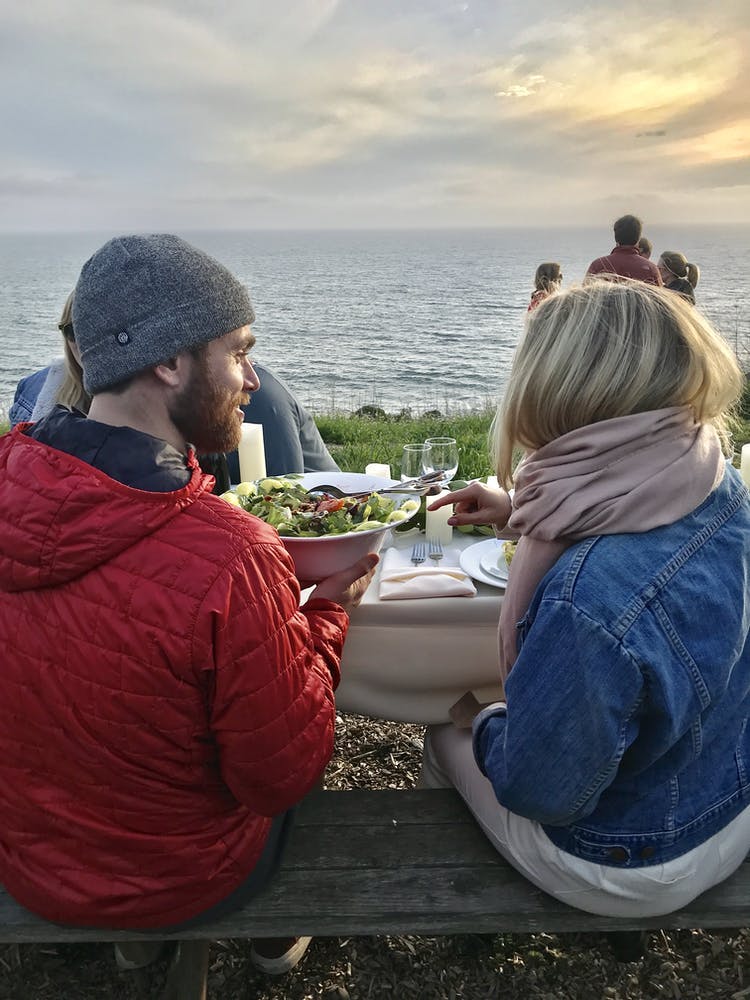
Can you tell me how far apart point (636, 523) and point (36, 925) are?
5.53 feet

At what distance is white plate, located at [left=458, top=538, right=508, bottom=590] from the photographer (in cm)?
231

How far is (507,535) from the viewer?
2.57 m

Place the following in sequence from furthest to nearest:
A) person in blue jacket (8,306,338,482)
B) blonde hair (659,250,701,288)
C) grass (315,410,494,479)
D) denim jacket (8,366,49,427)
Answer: blonde hair (659,250,701,288) < grass (315,410,494,479) < denim jacket (8,366,49,427) < person in blue jacket (8,306,338,482)

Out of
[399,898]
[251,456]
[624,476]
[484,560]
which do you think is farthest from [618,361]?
[251,456]

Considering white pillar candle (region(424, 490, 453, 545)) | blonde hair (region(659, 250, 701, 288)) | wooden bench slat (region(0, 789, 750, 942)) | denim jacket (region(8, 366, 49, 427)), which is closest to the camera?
wooden bench slat (region(0, 789, 750, 942))

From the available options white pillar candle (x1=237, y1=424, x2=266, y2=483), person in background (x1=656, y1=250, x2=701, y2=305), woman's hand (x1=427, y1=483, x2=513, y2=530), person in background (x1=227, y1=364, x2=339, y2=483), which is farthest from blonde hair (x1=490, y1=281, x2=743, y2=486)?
person in background (x1=656, y1=250, x2=701, y2=305)

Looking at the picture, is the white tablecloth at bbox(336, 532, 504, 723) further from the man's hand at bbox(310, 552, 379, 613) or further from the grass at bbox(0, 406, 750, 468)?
the grass at bbox(0, 406, 750, 468)

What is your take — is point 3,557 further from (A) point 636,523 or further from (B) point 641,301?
(B) point 641,301

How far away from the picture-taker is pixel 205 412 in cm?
164

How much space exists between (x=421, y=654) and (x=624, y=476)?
0.99 metres

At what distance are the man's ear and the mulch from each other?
1.90 metres

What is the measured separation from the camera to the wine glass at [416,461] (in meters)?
2.76

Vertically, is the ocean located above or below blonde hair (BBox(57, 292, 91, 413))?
below

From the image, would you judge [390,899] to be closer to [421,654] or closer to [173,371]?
[421,654]
